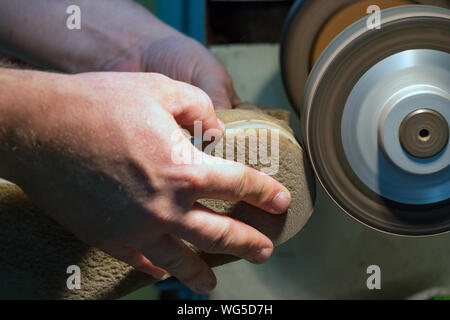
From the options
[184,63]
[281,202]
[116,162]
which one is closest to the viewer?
[116,162]

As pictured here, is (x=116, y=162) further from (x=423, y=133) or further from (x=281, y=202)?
(x=423, y=133)

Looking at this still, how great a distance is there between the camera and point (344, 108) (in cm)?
67

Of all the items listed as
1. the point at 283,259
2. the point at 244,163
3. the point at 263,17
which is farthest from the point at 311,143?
the point at 263,17

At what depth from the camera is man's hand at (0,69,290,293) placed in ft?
1.77

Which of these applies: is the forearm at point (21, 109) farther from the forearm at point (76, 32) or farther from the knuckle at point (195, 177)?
the forearm at point (76, 32)

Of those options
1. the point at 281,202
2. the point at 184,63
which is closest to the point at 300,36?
the point at 184,63

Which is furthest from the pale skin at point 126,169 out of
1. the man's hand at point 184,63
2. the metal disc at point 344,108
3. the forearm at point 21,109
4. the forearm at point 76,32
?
the forearm at point 76,32

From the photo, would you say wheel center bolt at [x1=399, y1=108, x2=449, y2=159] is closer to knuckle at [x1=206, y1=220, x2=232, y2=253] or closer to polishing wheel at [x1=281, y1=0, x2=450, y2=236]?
polishing wheel at [x1=281, y1=0, x2=450, y2=236]

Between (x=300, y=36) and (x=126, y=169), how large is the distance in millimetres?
660

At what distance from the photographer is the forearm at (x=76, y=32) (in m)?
1.03

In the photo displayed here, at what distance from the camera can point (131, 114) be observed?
54 centimetres

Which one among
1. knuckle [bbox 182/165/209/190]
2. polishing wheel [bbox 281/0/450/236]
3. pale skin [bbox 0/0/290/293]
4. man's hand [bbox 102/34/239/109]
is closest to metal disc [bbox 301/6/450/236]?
polishing wheel [bbox 281/0/450/236]
